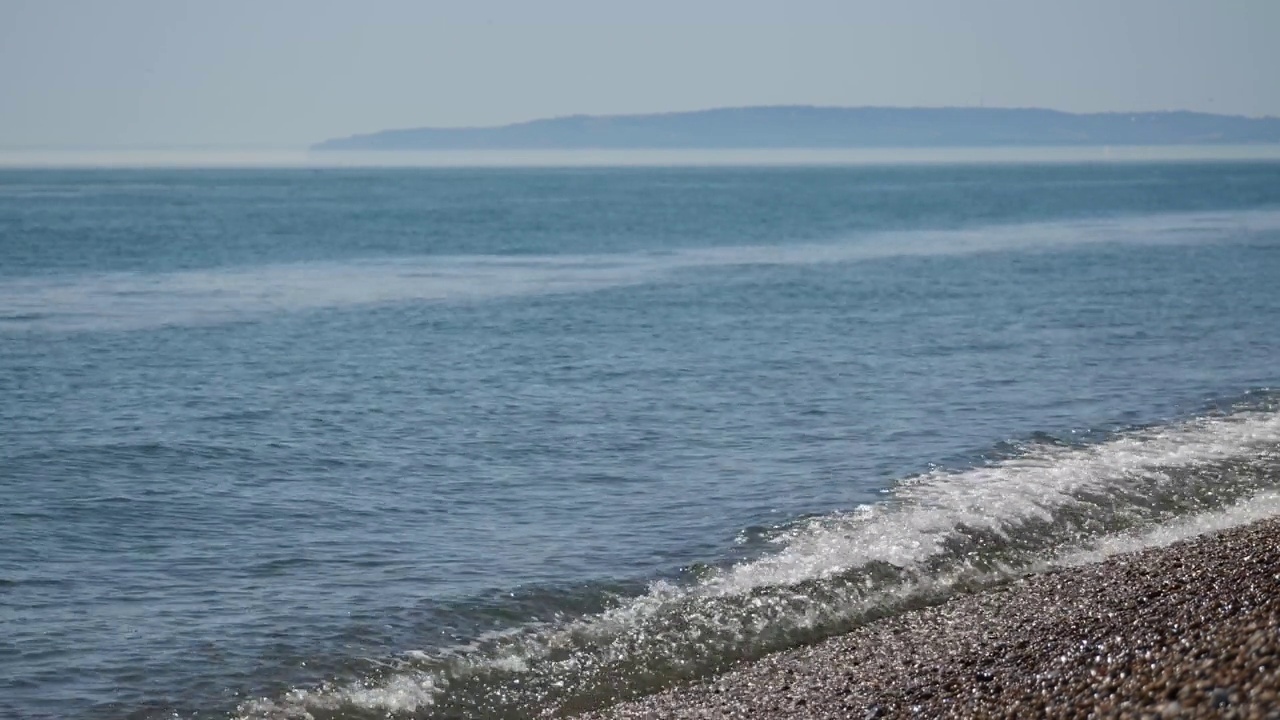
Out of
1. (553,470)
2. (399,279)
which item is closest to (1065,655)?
(553,470)

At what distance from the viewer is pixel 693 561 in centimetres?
1747

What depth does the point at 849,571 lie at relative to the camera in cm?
1680

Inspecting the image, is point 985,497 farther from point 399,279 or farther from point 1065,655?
point 399,279

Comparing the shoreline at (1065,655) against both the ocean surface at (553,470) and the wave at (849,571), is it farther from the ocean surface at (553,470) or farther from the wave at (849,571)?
the ocean surface at (553,470)

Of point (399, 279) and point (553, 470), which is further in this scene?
point (399, 279)

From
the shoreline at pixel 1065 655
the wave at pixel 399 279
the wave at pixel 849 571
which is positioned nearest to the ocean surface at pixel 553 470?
the wave at pixel 849 571

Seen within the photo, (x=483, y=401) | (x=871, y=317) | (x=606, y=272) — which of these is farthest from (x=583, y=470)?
(x=606, y=272)

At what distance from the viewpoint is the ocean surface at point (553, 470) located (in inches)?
579

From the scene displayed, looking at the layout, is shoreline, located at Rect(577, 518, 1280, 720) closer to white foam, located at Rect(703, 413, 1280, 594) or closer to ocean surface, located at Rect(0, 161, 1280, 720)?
ocean surface, located at Rect(0, 161, 1280, 720)

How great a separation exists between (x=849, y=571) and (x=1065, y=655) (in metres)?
5.48

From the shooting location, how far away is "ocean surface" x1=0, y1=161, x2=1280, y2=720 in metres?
14.7

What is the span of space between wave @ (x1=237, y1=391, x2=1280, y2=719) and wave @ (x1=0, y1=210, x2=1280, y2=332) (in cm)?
2997

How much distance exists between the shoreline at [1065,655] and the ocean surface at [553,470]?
1082 mm

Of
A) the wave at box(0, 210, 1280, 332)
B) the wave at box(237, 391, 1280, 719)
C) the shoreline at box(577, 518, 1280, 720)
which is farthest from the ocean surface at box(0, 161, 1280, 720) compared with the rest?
the shoreline at box(577, 518, 1280, 720)
